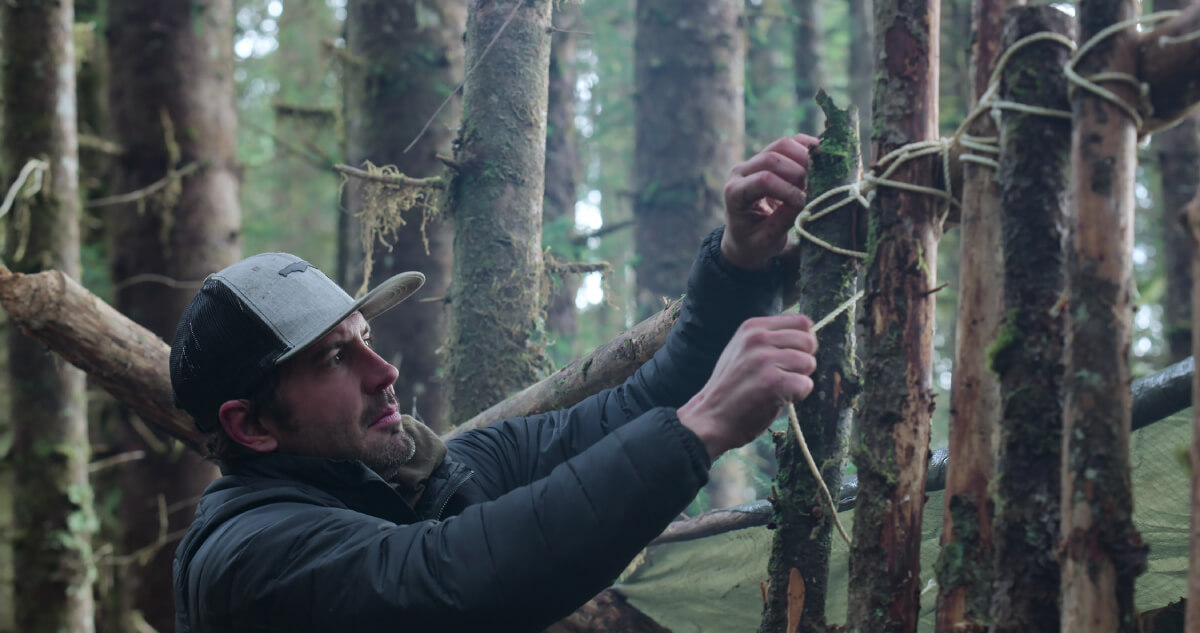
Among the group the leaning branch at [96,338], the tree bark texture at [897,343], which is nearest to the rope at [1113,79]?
the tree bark texture at [897,343]

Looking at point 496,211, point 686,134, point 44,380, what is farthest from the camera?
point 686,134

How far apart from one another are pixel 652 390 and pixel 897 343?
103 centimetres

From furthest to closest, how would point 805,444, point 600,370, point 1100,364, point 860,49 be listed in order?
1. point 860,49
2. point 600,370
3. point 805,444
4. point 1100,364

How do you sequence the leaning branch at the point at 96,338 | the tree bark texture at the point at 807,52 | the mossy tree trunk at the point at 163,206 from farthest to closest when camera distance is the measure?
the tree bark texture at the point at 807,52 → the mossy tree trunk at the point at 163,206 → the leaning branch at the point at 96,338

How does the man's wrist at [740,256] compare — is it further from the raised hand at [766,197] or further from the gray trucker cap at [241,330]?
the gray trucker cap at [241,330]

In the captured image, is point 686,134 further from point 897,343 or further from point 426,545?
point 426,545

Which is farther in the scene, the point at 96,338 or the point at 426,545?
the point at 96,338

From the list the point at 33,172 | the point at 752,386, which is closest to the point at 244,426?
the point at 752,386

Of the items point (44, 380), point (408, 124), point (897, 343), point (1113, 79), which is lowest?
point (44, 380)

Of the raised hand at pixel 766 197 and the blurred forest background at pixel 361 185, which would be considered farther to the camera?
the blurred forest background at pixel 361 185

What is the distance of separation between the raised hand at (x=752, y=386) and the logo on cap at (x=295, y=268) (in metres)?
1.36

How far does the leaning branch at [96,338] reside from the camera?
4027 mm

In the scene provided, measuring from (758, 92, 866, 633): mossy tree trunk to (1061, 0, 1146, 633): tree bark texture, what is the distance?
754 mm

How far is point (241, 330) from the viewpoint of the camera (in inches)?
105
